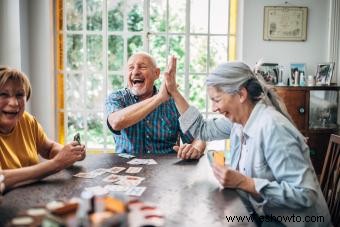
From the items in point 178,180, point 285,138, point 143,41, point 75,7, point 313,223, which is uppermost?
point 75,7

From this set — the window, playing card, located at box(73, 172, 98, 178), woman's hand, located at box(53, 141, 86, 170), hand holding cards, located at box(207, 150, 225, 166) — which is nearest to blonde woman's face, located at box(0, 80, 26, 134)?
woman's hand, located at box(53, 141, 86, 170)

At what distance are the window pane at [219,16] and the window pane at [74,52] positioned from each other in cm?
170

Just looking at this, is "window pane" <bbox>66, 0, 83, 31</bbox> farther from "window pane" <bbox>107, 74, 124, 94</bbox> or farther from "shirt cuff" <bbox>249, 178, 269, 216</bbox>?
"shirt cuff" <bbox>249, 178, 269, 216</bbox>

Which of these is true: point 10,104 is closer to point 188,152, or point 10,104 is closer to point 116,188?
point 116,188

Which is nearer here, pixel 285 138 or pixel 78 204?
pixel 78 204

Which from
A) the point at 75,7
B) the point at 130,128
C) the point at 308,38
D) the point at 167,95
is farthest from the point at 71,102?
the point at 308,38

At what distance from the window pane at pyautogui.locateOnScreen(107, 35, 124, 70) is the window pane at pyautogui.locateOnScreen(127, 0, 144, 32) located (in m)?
0.22

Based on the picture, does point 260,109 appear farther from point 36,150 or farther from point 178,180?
point 36,150

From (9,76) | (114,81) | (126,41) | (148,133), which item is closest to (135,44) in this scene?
(126,41)

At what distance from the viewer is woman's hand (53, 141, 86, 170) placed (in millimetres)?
1724

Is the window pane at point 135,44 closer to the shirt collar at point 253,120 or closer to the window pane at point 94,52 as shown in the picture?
the window pane at point 94,52

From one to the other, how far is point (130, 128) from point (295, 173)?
4.44ft

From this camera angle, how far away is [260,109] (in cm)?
163

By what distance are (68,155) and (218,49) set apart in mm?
3184
